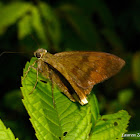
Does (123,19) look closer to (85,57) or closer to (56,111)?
(85,57)

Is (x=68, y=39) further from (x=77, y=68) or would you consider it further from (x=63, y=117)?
(x=63, y=117)

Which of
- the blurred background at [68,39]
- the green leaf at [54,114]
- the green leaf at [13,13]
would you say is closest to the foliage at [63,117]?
the green leaf at [54,114]

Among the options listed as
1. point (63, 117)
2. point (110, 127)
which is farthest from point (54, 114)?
point (110, 127)

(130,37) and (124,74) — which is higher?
(130,37)

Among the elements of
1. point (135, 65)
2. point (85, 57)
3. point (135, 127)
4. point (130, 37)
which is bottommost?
point (135, 127)

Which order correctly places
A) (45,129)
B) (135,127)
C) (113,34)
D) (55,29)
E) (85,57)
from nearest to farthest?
(45,129) → (85,57) → (135,127) → (55,29) → (113,34)

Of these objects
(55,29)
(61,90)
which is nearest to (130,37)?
(55,29)

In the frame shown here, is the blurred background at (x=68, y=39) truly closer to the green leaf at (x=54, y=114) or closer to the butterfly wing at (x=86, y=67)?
the butterfly wing at (x=86, y=67)

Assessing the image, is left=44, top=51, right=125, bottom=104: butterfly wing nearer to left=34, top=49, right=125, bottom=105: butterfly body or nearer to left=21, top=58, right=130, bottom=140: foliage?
left=34, top=49, right=125, bottom=105: butterfly body

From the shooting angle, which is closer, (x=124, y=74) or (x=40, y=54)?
(x=40, y=54)
